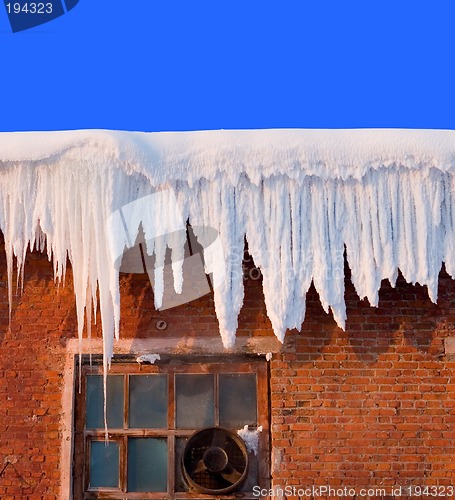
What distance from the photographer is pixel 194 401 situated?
21.7 ft

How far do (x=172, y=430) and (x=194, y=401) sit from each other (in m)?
0.30

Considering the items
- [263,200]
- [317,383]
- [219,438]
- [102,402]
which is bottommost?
[219,438]

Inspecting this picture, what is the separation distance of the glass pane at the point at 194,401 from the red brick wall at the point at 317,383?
16.0 inches

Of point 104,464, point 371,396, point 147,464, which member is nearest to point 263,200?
point 371,396

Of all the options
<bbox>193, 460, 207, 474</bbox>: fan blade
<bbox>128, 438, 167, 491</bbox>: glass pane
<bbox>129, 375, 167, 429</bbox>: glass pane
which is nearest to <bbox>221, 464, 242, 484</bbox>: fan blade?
<bbox>193, 460, 207, 474</bbox>: fan blade

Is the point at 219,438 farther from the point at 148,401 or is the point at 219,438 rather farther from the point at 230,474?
the point at 148,401

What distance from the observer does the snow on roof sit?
595 centimetres

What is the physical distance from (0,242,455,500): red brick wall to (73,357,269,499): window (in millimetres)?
209

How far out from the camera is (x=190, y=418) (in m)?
6.58

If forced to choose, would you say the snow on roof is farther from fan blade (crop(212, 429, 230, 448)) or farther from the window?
fan blade (crop(212, 429, 230, 448))

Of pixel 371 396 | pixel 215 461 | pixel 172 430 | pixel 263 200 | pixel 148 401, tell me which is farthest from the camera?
pixel 148 401

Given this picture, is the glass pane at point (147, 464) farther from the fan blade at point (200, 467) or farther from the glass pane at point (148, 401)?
the fan blade at point (200, 467)

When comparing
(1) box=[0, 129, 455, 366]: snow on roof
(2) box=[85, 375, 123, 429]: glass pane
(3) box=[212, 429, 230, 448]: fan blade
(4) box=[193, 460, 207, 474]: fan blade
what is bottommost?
(4) box=[193, 460, 207, 474]: fan blade

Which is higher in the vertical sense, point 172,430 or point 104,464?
point 172,430
